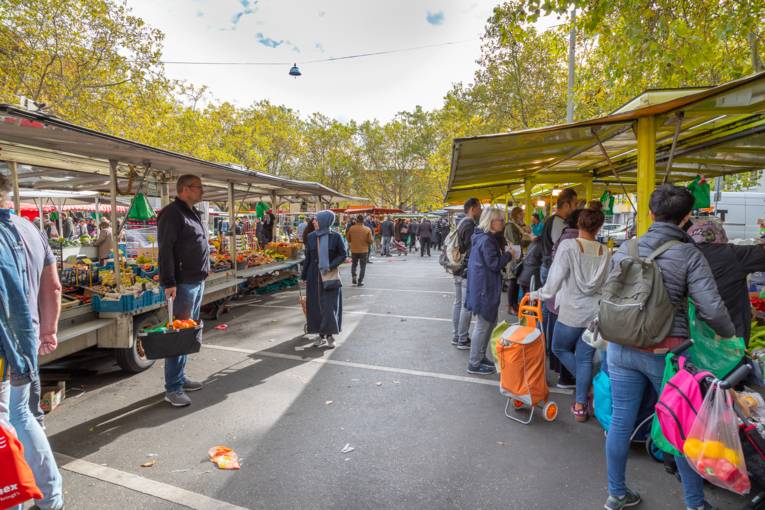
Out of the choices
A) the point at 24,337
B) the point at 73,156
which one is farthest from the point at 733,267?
the point at 73,156

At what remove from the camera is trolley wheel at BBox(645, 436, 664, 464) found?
292 centimetres

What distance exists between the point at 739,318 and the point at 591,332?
0.99 metres

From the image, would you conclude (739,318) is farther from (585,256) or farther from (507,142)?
(507,142)

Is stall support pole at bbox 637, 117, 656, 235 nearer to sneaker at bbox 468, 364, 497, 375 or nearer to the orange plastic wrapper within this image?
sneaker at bbox 468, 364, 497, 375

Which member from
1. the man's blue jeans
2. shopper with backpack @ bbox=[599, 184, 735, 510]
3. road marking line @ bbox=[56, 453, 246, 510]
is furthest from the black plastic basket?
shopper with backpack @ bbox=[599, 184, 735, 510]

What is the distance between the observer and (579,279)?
11.1 feet

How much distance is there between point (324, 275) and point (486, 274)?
2206 millimetres

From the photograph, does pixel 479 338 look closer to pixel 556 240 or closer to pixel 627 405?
pixel 556 240

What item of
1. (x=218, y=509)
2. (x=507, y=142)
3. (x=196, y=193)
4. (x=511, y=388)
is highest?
(x=507, y=142)

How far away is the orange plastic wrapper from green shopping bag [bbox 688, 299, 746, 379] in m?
3.11

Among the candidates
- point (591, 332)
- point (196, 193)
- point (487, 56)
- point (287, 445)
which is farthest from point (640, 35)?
point (487, 56)

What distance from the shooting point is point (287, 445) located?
3.20 meters

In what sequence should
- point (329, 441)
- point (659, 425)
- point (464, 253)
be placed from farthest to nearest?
1. point (464, 253)
2. point (329, 441)
3. point (659, 425)

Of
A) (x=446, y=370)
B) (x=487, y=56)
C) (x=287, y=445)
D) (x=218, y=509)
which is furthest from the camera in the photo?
(x=487, y=56)
